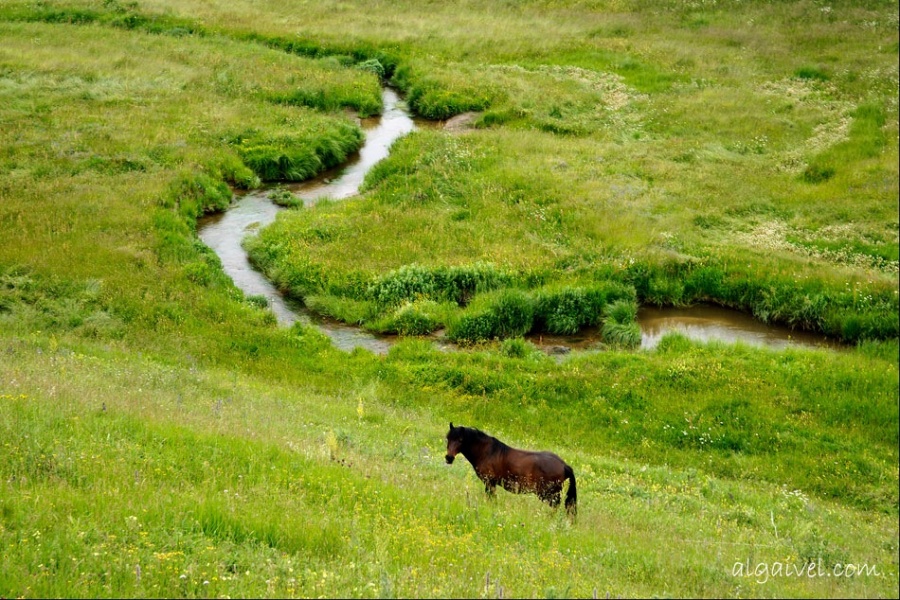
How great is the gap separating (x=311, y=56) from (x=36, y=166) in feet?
77.6

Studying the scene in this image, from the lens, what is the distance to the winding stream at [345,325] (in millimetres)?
22281

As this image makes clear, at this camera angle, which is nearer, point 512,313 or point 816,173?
point 512,313

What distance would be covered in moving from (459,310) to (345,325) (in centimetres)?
336

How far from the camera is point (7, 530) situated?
8422 mm

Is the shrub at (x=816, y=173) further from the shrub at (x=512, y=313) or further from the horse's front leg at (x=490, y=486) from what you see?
the horse's front leg at (x=490, y=486)

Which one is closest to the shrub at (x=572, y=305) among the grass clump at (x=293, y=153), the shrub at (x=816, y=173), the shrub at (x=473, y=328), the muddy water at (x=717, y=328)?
the muddy water at (x=717, y=328)

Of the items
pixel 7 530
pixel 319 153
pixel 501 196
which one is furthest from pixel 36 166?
pixel 7 530

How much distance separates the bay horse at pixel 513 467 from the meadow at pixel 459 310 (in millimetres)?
244

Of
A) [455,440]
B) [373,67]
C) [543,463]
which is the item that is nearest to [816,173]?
[543,463]

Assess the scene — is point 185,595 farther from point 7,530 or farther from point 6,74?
point 6,74

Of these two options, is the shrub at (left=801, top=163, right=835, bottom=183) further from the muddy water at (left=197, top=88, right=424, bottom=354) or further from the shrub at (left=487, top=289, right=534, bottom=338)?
the muddy water at (left=197, top=88, right=424, bottom=354)

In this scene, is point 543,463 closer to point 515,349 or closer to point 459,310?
point 515,349

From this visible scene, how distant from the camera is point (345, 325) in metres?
24.6

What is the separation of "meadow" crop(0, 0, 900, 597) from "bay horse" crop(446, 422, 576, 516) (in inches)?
9.6
